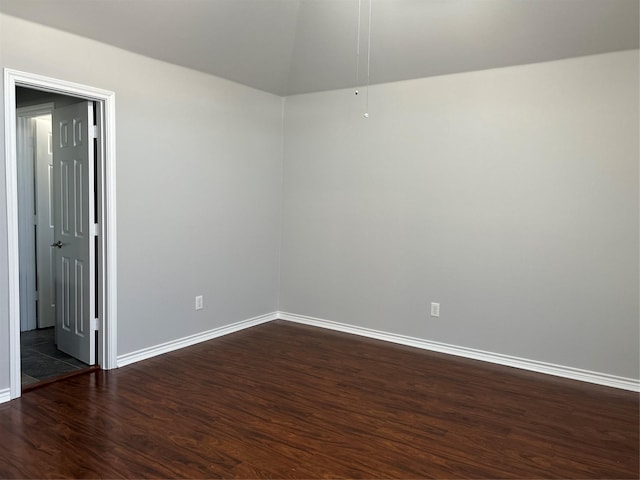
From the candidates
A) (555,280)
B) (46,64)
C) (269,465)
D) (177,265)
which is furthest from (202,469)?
(555,280)

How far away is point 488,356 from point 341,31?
3.09 m

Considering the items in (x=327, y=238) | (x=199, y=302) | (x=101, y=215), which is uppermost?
(x=101, y=215)

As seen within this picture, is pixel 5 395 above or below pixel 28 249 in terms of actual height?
below

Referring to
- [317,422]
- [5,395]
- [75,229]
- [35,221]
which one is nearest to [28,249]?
[35,221]

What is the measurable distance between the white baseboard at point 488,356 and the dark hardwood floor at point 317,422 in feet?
0.33

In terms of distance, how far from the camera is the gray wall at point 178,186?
133 inches

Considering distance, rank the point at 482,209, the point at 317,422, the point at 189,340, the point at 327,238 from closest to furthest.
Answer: the point at 317,422 → the point at 482,209 → the point at 189,340 → the point at 327,238

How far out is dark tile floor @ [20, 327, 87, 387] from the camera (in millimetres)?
3626

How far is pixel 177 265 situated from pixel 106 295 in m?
0.70

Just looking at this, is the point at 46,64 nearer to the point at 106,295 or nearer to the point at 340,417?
the point at 106,295

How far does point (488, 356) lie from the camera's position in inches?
165

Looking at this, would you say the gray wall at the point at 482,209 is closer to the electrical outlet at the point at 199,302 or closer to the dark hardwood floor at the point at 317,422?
the dark hardwood floor at the point at 317,422

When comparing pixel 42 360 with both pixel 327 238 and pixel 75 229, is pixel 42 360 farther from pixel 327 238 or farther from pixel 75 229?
pixel 327 238

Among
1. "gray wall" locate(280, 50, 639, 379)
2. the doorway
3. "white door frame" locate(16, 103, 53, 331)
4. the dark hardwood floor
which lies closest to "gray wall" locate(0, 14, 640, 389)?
"gray wall" locate(280, 50, 639, 379)
